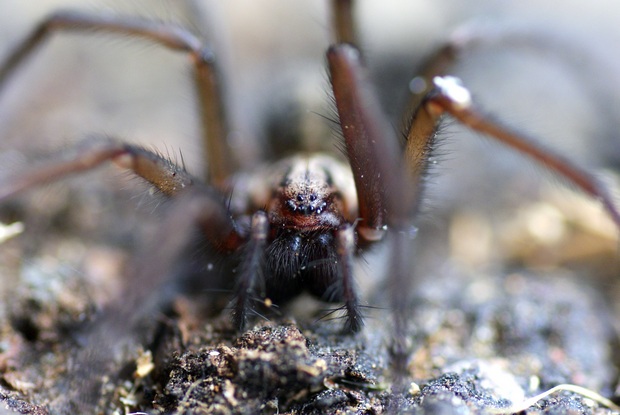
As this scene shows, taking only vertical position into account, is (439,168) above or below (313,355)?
above

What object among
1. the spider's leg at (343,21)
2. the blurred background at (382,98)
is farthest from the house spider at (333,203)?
the spider's leg at (343,21)

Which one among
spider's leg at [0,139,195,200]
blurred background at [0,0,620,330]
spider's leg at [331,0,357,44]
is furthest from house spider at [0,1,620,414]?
spider's leg at [331,0,357,44]

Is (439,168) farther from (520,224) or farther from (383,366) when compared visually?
(520,224)

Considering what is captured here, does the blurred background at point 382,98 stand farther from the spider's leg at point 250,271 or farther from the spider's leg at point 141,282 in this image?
the spider's leg at point 141,282

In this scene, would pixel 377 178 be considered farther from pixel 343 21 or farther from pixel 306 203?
pixel 343 21

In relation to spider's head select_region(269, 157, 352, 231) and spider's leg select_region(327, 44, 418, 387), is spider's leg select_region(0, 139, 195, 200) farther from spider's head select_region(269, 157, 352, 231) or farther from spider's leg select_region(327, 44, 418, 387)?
spider's leg select_region(327, 44, 418, 387)

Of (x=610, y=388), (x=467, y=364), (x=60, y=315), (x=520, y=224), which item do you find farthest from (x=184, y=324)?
(x=520, y=224)

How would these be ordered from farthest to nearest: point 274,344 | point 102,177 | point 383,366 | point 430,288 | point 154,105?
point 154,105 < point 102,177 < point 430,288 < point 383,366 < point 274,344

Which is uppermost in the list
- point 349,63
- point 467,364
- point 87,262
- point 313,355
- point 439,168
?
point 349,63
